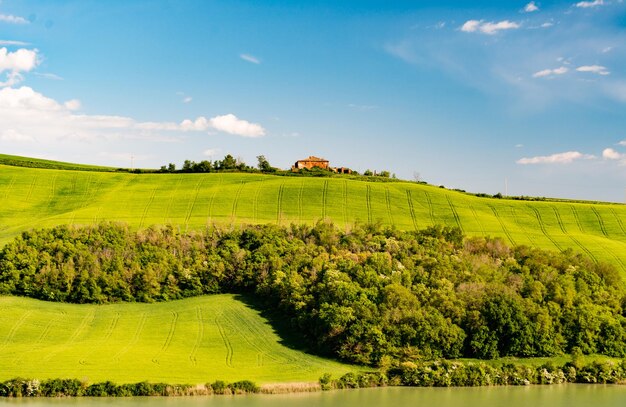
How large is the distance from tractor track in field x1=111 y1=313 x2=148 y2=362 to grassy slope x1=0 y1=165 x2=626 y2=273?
1038 inches

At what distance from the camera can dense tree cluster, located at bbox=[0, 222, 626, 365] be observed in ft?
213

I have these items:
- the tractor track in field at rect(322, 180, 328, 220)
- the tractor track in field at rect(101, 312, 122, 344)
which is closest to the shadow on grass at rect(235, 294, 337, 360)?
the tractor track in field at rect(101, 312, 122, 344)

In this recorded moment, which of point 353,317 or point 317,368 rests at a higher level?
point 353,317

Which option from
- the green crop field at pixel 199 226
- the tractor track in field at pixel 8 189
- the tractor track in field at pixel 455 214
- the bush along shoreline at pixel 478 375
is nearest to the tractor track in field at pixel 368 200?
the green crop field at pixel 199 226

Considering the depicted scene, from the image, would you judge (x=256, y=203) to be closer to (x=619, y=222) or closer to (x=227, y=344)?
(x=227, y=344)

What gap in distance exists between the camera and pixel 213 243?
86750 mm

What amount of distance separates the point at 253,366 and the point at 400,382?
12539 mm

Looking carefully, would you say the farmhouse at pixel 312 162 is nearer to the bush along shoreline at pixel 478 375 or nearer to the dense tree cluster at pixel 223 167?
the dense tree cluster at pixel 223 167

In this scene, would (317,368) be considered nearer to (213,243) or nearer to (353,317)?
(353,317)

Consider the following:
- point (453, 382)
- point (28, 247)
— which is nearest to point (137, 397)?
point (453, 382)

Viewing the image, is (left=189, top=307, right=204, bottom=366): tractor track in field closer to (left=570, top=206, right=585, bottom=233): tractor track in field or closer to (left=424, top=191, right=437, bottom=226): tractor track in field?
(left=424, top=191, right=437, bottom=226): tractor track in field

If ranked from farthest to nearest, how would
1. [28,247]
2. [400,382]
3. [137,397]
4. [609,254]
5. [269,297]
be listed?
[609,254]
[28,247]
[269,297]
[400,382]
[137,397]

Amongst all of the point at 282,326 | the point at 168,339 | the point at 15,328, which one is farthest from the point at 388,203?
the point at 15,328

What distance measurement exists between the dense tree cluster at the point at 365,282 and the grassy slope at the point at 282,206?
598 inches
